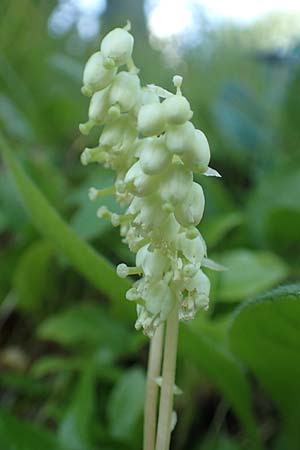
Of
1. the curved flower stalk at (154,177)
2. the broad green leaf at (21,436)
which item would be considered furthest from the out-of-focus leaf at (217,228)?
the curved flower stalk at (154,177)

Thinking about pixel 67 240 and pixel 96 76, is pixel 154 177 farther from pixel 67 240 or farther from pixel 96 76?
pixel 67 240

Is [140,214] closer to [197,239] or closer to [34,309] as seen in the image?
[197,239]

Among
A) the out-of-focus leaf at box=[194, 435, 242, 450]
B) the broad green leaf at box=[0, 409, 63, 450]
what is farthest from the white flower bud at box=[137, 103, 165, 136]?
the out-of-focus leaf at box=[194, 435, 242, 450]

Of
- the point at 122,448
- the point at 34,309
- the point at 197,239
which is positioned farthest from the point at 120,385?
the point at 197,239

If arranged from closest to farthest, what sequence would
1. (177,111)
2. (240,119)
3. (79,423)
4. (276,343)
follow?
(177,111) < (276,343) < (79,423) < (240,119)

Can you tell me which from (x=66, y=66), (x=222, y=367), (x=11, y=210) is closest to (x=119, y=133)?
(x=222, y=367)

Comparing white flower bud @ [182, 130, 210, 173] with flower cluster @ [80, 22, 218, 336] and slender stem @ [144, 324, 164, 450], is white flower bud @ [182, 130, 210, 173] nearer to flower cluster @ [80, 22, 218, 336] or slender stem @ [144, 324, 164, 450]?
flower cluster @ [80, 22, 218, 336]
